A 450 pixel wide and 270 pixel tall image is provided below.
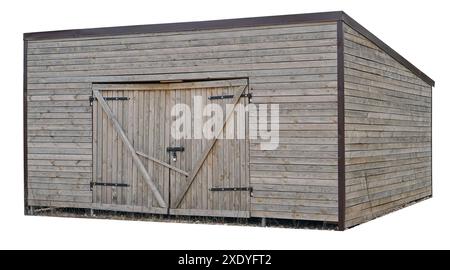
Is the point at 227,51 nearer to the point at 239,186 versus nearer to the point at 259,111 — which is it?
the point at 259,111

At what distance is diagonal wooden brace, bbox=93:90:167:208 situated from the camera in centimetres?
1154

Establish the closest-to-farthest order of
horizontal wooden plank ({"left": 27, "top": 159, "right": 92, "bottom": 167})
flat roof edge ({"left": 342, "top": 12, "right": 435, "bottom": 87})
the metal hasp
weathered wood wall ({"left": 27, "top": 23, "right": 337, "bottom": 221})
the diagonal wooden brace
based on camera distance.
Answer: weathered wood wall ({"left": 27, "top": 23, "right": 337, "bottom": 221})
flat roof edge ({"left": 342, "top": 12, "right": 435, "bottom": 87})
the metal hasp
the diagonal wooden brace
horizontal wooden plank ({"left": 27, "top": 159, "right": 92, "bottom": 167})

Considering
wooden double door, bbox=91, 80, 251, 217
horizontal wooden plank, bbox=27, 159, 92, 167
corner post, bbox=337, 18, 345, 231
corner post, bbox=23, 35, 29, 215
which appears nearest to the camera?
corner post, bbox=337, 18, 345, 231

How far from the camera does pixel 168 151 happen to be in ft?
37.7

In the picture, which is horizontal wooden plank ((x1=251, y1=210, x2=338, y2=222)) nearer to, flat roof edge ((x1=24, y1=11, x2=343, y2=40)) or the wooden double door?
the wooden double door

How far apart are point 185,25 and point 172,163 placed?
2.14 m

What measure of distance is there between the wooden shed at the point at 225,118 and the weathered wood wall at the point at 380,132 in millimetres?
35

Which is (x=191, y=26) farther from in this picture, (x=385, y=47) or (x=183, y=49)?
(x=385, y=47)

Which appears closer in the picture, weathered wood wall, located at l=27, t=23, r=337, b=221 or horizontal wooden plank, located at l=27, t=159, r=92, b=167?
weathered wood wall, located at l=27, t=23, r=337, b=221

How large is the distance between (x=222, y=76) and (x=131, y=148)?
75.2 inches

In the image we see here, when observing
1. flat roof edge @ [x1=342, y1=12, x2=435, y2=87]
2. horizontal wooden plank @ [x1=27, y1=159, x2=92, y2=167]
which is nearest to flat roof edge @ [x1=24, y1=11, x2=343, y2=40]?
flat roof edge @ [x1=342, y1=12, x2=435, y2=87]

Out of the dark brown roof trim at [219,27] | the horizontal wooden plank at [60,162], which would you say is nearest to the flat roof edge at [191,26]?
the dark brown roof trim at [219,27]

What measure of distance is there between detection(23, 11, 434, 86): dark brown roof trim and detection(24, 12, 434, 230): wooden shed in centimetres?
2

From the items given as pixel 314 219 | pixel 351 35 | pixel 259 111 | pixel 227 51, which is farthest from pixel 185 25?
pixel 314 219
